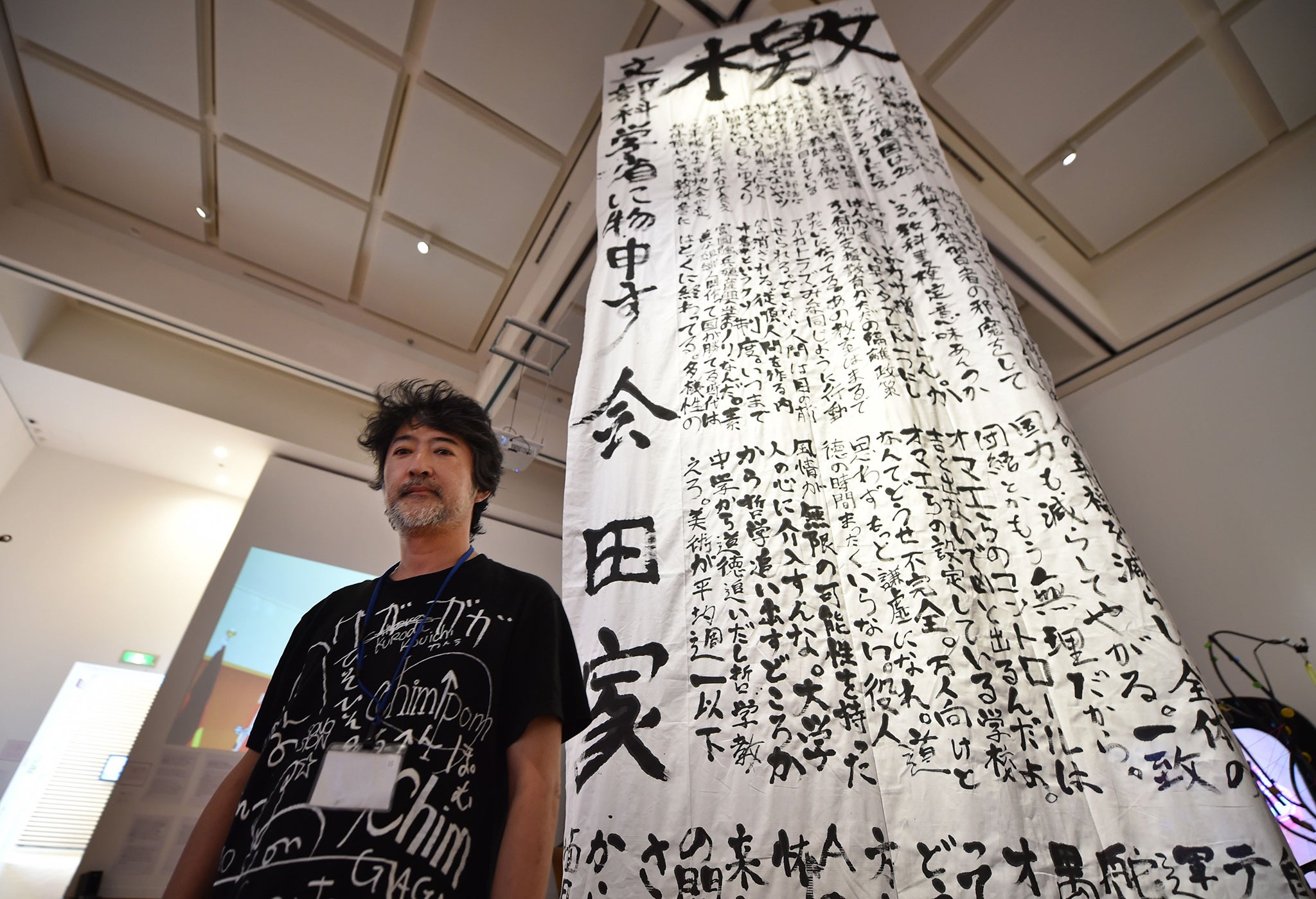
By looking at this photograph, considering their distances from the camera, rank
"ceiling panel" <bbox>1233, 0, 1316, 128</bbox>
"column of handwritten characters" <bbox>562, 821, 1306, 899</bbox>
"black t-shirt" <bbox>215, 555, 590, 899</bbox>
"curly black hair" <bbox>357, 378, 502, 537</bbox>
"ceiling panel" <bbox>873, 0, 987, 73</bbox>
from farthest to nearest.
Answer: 1. "ceiling panel" <bbox>873, 0, 987, 73</bbox>
2. "ceiling panel" <bbox>1233, 0, 1316, 128</bbox>
3. "curly black hair" <bbox>357, 378, 502, 537</bbox>
4. "column of handwritten characters" <bbox>562, 821, 1306, 899</bbox>
5. "black t-shirt" <bbox>215, 555, 590, 899</bbox>

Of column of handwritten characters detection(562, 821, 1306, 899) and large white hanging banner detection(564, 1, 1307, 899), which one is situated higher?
large white hanging banner detection(564, 1, 1307, 899)

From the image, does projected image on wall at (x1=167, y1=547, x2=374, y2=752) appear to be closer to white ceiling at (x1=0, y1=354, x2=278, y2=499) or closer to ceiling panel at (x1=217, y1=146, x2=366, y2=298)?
white ceiling at (x1=0, y1=354, x2=278, y2=499)

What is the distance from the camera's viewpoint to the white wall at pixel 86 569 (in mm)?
3441

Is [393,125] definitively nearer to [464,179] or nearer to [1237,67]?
[464,179]

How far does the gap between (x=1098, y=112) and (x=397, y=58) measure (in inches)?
131

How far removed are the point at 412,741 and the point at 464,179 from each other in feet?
9.78

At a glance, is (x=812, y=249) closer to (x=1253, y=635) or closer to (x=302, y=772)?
(x=302, y=772)

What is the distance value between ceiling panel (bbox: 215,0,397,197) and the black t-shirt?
2.67m

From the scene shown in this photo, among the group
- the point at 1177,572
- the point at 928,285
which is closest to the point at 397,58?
the point at 928,285

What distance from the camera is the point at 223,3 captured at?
92.6 inches

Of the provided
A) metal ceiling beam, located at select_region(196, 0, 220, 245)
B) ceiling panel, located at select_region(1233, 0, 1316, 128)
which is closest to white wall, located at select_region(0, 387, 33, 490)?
metal ceiling beam, located at select_region(196, 0, 220, 245)

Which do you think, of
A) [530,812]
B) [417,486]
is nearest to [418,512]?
[417,486]

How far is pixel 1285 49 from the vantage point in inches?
96.5

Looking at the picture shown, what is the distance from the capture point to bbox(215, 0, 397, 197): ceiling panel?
2434 millimetres
